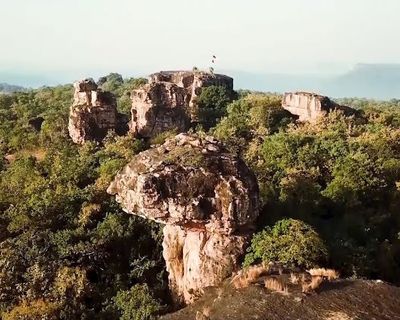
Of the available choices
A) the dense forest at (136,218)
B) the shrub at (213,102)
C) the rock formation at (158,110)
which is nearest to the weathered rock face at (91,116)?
the dense forest at (136,218)

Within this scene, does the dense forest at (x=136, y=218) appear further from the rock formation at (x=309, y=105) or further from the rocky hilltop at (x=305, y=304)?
the rocky hilltop at (x=305, y=304)

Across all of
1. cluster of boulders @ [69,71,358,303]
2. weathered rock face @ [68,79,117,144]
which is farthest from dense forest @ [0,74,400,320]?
weathered rock face @ [68,79,117,144]

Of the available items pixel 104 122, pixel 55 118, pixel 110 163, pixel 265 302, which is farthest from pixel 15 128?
pixel 265 302

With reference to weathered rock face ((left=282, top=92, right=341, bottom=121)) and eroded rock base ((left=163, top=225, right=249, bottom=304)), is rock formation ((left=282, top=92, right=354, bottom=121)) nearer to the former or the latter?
weathered rock face ((left=282, top=92, right=341, bottom=121))

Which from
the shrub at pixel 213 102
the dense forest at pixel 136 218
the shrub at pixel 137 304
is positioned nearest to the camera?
the shrub at pixel 137 304

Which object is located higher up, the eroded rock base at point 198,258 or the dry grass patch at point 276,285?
the dry grass patch at point 276,285

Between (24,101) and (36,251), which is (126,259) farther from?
(24,101)

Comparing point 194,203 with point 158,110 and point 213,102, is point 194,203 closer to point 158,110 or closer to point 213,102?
point 158,110
